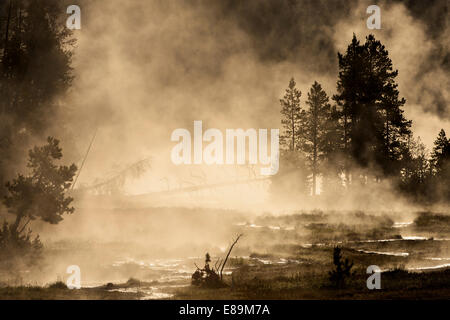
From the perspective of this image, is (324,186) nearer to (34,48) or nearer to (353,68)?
(353,68)

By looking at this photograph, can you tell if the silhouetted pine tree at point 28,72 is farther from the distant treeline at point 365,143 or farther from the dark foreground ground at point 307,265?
the distant treeline at point 365,143

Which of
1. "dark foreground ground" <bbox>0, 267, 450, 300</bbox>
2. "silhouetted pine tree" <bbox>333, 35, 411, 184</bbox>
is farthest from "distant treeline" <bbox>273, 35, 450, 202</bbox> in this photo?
"dark foreground ground" <bbox>0, 267, 450, 300</bbox>

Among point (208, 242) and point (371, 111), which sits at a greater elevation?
point (371, 111)

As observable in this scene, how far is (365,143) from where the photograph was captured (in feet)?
126

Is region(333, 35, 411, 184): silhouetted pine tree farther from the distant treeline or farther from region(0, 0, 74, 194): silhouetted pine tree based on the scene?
region(0, 0, 74, 194): silhouetted pine tree

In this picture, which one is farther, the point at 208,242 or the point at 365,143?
the point at 365,143

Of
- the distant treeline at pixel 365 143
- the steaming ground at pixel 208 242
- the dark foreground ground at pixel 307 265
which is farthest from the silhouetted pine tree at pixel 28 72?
A: the distant treeline at pixel 365 143

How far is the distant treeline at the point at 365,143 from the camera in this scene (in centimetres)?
3753

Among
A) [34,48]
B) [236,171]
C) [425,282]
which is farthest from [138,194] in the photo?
[425,282]

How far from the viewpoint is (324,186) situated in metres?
44.4

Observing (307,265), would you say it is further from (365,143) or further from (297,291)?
(365,143)

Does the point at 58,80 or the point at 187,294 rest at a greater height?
the point at 58,80

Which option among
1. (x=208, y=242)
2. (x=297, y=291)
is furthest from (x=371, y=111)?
(x=297, y=291)

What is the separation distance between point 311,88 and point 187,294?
3673 cm
